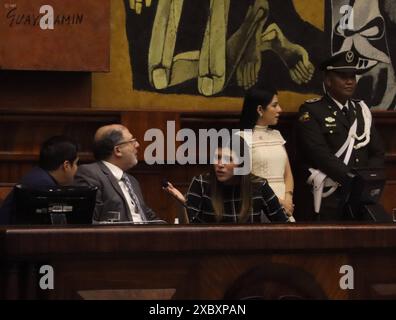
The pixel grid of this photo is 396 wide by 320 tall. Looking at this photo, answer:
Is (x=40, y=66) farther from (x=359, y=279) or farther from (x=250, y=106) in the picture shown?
(x=359, y=279)

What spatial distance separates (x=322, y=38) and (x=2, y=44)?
2206 mm

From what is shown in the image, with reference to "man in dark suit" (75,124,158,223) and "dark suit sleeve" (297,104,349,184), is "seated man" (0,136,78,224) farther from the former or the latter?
"dark suit sleeve" (297,104,349,184)

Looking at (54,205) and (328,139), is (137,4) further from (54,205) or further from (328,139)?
(54,205)

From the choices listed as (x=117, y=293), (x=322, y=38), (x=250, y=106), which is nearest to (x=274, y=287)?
(x=117, y=293)

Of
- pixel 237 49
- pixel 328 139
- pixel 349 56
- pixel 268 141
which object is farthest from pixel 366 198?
pixel 237 49

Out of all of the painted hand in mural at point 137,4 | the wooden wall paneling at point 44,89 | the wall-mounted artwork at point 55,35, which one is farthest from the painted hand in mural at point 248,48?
the wooden wall paneling at point 44,89

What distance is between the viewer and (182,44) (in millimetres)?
8180

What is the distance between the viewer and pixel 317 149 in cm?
751

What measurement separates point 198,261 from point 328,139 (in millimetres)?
3679

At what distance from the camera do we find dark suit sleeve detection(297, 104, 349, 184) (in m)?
7.43

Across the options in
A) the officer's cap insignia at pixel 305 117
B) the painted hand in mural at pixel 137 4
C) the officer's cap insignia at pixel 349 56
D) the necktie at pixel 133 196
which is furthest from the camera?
the painted hand in mural at pixel 137 4

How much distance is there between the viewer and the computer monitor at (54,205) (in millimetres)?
4805

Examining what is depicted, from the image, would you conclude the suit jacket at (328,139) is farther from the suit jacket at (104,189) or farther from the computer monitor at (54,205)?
the computer monitor at (54,205)
